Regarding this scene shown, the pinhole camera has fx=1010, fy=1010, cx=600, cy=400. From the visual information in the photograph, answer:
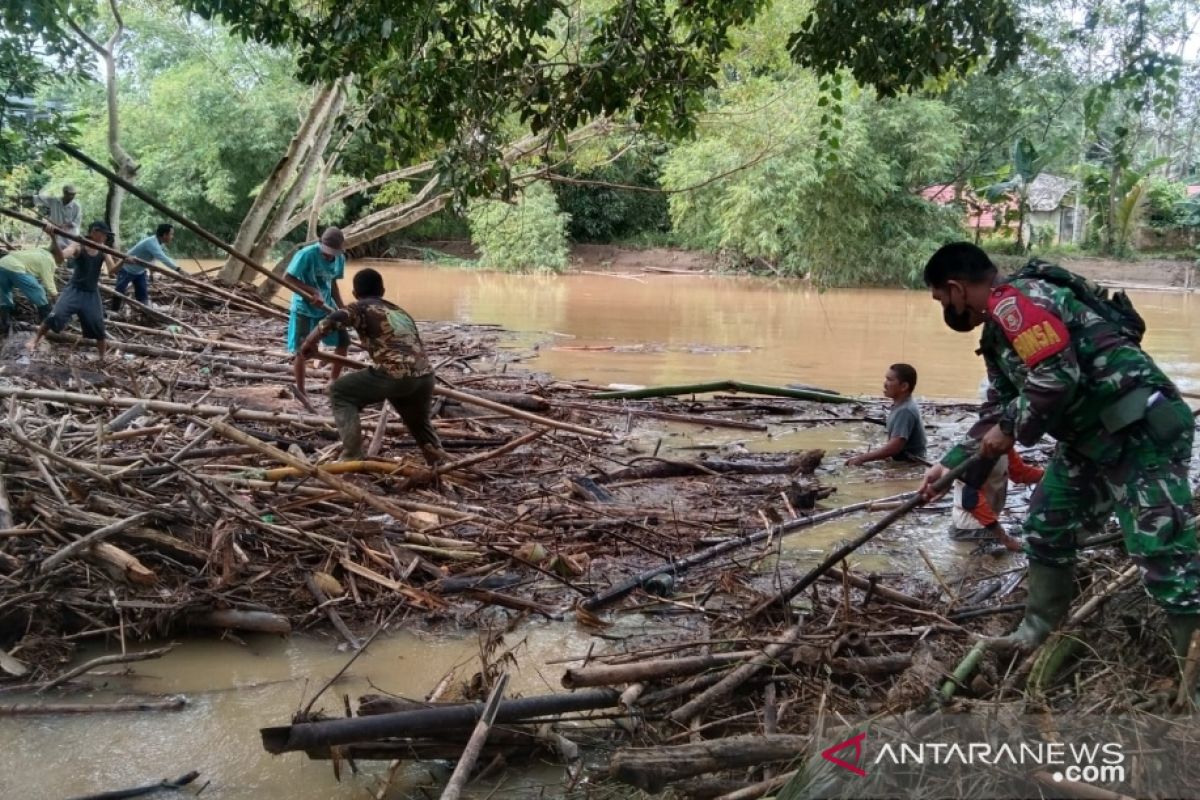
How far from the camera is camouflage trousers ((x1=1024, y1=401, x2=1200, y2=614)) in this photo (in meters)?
3.26

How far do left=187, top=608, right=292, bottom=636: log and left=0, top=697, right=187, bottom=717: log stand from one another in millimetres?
564

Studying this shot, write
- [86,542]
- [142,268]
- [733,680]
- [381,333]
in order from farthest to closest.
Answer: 1. [142,268]
2. [381,333]
3. [86,542]
4. [733,680]

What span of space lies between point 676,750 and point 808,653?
2.57 ft

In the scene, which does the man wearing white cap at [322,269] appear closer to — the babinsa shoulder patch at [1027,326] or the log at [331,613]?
the log at [331,613]

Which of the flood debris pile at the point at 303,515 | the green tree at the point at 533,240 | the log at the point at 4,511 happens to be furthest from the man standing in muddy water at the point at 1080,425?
the green tree at the point at 533,240

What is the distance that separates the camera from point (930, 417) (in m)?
10.9

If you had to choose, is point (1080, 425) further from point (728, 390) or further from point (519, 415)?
point (728, 390)

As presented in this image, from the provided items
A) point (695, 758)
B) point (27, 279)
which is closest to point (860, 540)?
point (695, 758)

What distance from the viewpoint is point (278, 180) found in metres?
17.3

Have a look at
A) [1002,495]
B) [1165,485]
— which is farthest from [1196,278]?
[1165,485]

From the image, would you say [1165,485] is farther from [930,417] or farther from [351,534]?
[930,417]

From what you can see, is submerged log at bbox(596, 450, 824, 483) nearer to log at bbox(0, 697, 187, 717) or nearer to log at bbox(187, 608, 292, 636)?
log at bbox(187, 608, 292, 636)

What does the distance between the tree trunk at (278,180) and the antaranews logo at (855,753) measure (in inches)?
615

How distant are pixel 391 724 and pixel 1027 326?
242 cm
